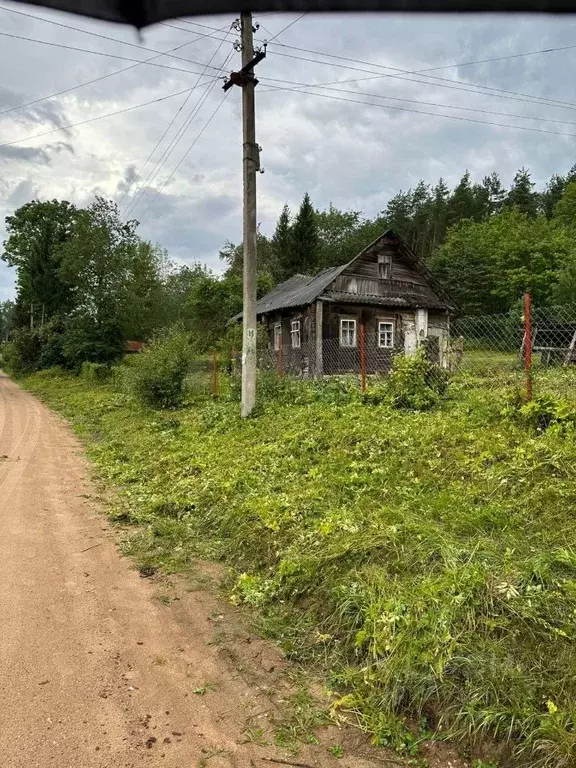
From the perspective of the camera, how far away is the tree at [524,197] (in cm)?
6419

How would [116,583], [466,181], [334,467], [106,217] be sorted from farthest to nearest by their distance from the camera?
[466,181] → [106,217] → [334,467] → [116,583]

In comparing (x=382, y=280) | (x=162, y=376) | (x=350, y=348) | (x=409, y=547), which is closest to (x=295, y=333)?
(x=350, y=348)

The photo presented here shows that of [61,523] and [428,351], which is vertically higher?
[428,351]

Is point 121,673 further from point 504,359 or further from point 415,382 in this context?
point 504,359

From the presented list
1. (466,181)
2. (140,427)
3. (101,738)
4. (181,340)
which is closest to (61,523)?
(101,738)

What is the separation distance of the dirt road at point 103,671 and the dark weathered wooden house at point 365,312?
16.3 metres

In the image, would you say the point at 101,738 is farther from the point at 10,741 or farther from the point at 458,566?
the point at 458,566

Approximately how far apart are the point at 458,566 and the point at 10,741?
8.73 feet

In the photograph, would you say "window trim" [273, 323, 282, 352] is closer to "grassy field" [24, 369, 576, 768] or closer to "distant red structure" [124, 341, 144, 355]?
"distant red structure" [124, 341, 144, 355]

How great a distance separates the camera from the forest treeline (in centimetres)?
2855

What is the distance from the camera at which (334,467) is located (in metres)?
6.18

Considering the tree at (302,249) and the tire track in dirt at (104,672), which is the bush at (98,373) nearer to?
the tire track in dirt at (104,672)

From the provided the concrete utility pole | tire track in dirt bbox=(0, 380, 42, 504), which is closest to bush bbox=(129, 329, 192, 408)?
tire track in dirt bbox=(0, 380, 42, 504)

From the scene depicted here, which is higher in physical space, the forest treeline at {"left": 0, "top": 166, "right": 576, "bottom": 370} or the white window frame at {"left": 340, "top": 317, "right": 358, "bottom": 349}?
the forest treeline at {"left": 0, "top": 166, "right": 576, "bottom": 370}
